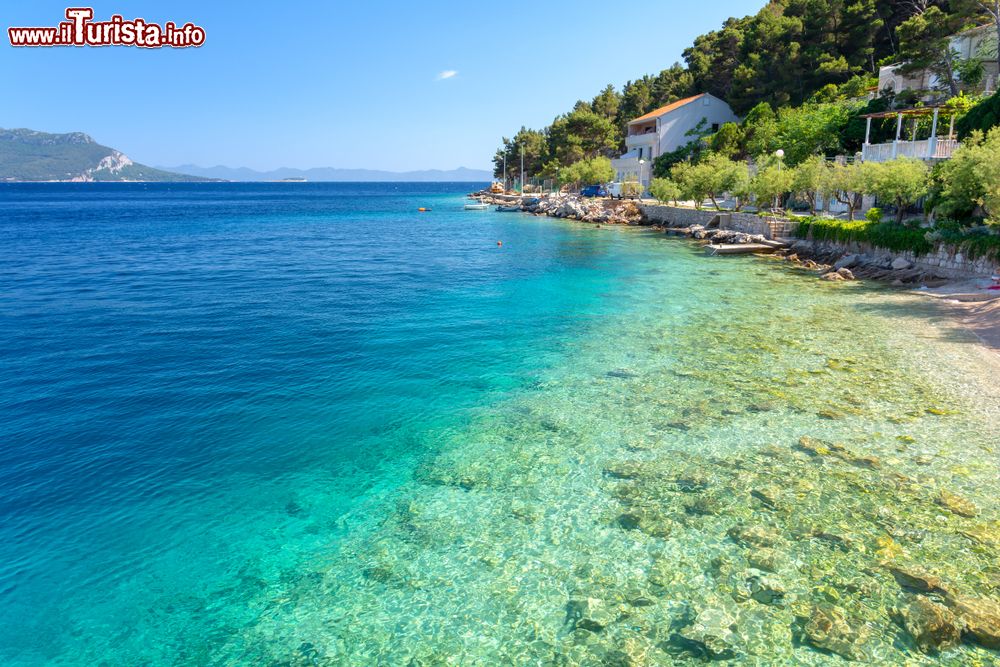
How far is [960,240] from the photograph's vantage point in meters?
26.0

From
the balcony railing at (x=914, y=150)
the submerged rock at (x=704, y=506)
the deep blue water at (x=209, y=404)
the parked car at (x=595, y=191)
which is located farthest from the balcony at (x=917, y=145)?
the parked car at (x=595, y=191)

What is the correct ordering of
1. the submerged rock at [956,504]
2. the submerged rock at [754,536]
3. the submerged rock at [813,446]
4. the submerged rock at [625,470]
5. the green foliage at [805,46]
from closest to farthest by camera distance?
the submerged rock at [754,536]
the submerged rock at [956,504]
the submerged rock at [625,470]
the submerged rock at [813,446]
the green foliage at [805,46]

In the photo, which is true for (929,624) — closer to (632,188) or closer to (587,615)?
(587,615)

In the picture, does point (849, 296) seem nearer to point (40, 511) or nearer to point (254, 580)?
point (254, 580)

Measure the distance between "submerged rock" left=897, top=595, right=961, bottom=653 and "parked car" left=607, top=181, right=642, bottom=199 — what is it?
70195 mm

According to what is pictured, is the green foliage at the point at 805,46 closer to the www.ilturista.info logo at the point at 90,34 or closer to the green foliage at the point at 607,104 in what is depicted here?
the green foliage at the point at 607,104

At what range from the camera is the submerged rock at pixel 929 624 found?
23.5 ft

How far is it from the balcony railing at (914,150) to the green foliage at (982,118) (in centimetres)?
97

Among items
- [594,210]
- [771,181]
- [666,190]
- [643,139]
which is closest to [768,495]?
[771,181]

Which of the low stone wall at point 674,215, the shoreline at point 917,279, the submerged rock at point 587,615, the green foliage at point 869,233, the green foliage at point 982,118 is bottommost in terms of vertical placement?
the submerged rock at point 587,615

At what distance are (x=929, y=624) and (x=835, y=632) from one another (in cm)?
118

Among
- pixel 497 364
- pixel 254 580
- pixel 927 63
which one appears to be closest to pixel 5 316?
pixel 497 364

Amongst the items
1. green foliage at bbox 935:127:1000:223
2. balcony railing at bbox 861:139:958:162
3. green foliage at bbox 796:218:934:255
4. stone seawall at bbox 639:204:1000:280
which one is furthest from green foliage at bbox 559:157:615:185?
green foliage at bbox 935:127:1000:223

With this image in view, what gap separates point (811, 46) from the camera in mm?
66062
